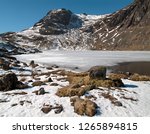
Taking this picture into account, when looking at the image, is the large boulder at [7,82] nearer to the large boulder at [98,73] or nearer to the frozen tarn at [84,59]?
the large boulder at [98,73]

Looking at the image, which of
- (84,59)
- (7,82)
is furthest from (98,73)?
(84,59)

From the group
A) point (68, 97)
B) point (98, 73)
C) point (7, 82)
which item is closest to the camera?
point (68, 97)

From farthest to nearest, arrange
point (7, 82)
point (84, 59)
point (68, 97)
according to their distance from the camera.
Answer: point (84, 59) → point (7, 82) → point (68, 97)

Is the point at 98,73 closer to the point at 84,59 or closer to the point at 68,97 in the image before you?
the point at 68,97

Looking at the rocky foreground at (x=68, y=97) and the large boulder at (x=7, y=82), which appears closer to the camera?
the rocky foreground at (x=68, y=97)

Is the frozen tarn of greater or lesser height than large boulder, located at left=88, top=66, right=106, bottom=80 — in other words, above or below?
below

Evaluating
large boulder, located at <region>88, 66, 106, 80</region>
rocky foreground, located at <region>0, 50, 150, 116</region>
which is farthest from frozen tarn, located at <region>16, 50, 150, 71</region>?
rocky foreground, located at <region>0, 50, 150, 116</region>

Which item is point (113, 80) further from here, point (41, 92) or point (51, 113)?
point (51, 113)

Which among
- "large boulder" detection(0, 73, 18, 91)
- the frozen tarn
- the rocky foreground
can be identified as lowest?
the frozen tarn

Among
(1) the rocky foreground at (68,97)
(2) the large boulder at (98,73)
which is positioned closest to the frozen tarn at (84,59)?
(2) the large boulder at (98,73)

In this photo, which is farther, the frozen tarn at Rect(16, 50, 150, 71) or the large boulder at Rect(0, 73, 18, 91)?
the frozen tarn at Rect(16, 50, 150, 71)

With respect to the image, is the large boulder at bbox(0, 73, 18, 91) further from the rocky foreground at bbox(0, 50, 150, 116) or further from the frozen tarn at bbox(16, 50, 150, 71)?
the frozen tarn at bbox(16, 50, 150, 71)
